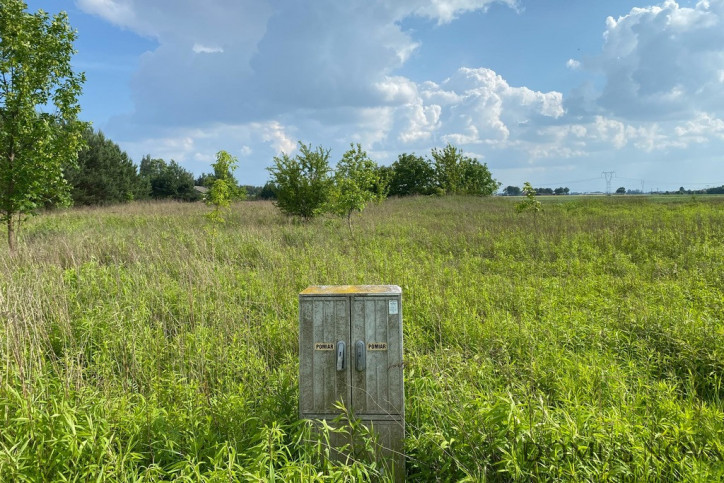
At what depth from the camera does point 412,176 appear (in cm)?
4888

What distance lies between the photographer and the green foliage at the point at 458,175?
41.4 meters

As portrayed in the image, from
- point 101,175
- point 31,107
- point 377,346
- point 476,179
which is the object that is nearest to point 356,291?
point 377,346

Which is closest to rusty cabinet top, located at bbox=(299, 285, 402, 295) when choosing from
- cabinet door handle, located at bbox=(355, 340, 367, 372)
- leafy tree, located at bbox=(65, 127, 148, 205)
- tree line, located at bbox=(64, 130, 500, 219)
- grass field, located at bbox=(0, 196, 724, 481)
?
cabinet door handle, located at bbox=(355, 340, 367, 372)

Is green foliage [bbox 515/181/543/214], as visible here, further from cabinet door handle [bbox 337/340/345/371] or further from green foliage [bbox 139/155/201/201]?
green foliage [bbox 139/155/201/201]

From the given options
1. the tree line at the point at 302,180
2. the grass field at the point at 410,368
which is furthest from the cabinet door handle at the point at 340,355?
the tree line at the point at 302,180

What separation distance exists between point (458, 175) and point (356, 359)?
4086cm

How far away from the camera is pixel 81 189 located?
1230 inches

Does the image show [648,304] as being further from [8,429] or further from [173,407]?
[8,429]

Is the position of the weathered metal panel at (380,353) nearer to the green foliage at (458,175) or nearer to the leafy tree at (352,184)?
the leafy tree at (352,184)

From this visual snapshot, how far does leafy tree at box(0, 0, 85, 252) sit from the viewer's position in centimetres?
841

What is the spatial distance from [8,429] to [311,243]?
902 centimetres

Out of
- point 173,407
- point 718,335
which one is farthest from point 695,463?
point 173,407

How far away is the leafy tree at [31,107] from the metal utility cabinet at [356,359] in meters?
9.03

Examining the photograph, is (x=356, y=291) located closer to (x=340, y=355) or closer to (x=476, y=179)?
(x=340, y=355)
